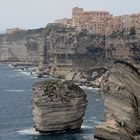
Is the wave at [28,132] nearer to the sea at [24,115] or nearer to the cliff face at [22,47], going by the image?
the sea at [24,115]

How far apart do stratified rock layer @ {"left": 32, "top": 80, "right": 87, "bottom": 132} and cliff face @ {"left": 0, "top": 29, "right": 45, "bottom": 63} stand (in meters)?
108

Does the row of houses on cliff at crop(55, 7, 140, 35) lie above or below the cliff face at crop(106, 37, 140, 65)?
above

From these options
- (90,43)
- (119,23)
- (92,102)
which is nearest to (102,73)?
(90,43)

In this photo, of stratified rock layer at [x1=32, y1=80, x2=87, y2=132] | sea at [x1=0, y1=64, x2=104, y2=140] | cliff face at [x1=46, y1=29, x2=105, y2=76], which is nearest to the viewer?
sea at [x1=0, y1=64, x2=104, y2=140]

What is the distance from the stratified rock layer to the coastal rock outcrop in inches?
341

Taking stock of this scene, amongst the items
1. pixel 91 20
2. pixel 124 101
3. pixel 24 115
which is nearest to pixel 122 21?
pixel 91 20

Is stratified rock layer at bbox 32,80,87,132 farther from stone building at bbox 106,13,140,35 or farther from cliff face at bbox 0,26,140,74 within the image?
stone building at bbox 106,13,140,35

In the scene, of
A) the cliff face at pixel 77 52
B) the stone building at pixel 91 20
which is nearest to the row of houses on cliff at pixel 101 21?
the stone building at pixel 91 20

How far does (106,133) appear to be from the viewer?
177ft

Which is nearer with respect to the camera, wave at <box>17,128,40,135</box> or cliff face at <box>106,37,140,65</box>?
wave at <box>17,128,40,135</box>

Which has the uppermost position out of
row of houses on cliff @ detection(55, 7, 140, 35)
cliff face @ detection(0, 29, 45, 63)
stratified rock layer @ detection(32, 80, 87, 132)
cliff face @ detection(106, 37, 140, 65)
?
row of houses on cliff @ detection(55, 7, 140, 35)

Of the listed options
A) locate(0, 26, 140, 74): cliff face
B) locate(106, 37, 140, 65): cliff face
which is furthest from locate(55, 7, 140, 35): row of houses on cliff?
locate(106, 37, 140, 65): cliff face

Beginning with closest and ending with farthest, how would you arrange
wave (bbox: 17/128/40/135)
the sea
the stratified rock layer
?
the sea, the stratified rock layer, wave (bbox: 17/128/40/135)

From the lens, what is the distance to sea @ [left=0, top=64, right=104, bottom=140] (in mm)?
60134
